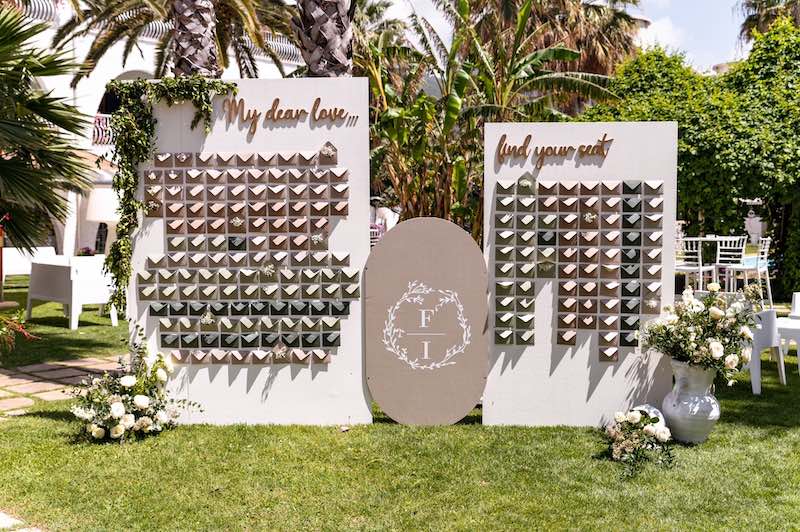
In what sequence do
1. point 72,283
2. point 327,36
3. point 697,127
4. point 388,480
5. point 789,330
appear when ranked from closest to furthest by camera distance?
point 388,480 < point 789,330 < point 327,36 < point 72,283 < point 697,127

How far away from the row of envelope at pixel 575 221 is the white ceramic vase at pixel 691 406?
1.10m

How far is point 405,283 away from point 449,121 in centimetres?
376

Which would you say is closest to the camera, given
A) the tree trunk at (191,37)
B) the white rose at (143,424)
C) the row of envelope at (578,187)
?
the white rose at (143,424)

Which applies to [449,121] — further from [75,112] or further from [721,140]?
[721,140]

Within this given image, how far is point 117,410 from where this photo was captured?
18.8 ft

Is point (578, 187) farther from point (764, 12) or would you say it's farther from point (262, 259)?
point (764, 12)

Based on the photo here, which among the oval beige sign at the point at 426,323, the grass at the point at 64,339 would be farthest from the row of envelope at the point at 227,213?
the grass at the point at 64,339

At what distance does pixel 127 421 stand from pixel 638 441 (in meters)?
3.69

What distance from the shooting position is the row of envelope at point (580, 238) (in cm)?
607

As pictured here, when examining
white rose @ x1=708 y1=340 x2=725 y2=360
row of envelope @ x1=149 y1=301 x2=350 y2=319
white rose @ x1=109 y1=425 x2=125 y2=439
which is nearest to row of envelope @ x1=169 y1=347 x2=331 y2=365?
row of envelope @ x1=149 y1=301 x2=350 y2=319

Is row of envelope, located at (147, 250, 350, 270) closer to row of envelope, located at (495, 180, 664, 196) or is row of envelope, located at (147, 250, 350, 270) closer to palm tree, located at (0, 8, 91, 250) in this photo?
row of envelope, located at (495, 180, 664, 196)

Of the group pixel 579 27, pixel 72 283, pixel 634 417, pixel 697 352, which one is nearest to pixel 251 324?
pixel 634 417

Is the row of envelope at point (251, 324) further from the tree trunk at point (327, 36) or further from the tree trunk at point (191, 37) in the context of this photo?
the tree trunk at point (191, 37)

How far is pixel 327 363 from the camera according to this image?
20.6 ft
